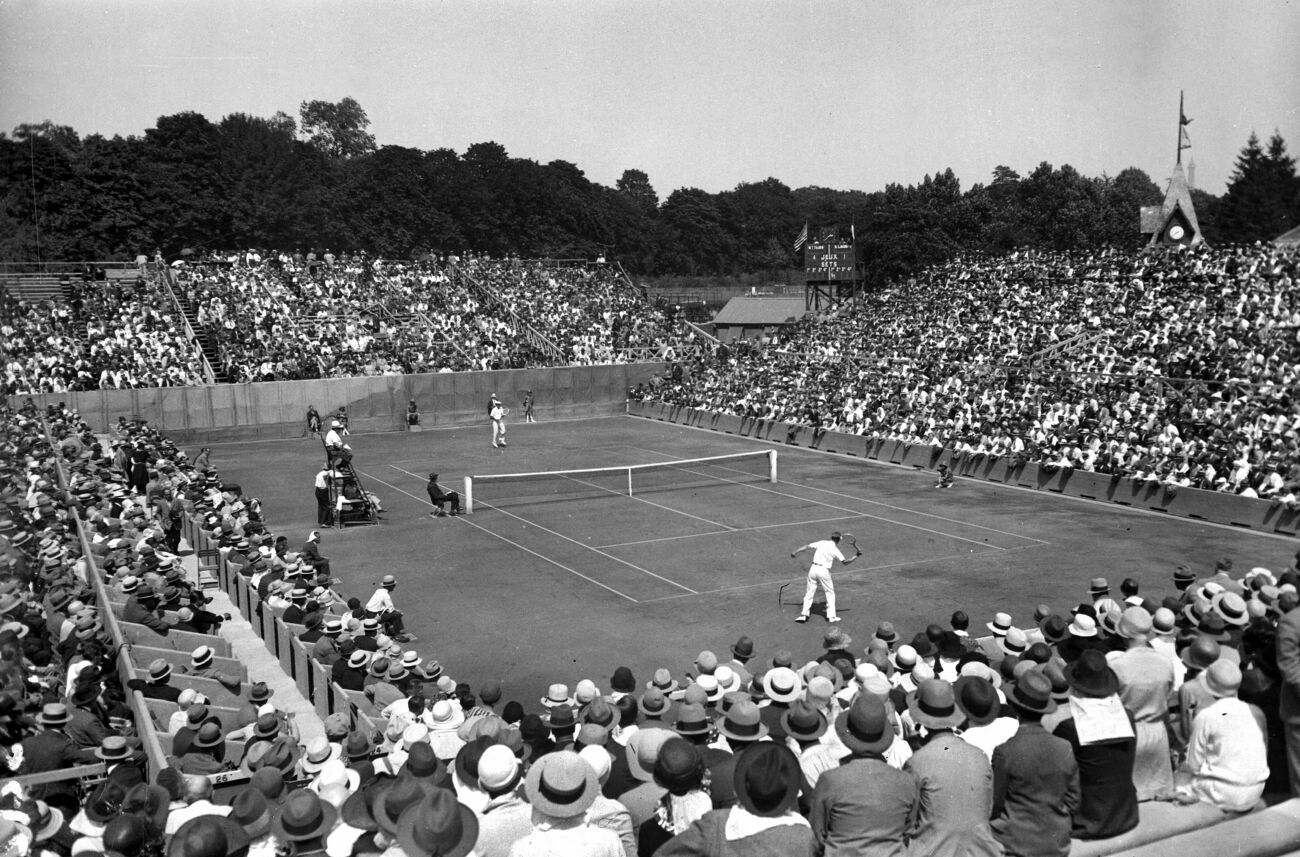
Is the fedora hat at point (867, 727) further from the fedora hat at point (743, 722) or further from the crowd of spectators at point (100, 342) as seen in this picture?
the crowd of spectators at point (100, 342)

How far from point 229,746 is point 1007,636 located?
7.19 m

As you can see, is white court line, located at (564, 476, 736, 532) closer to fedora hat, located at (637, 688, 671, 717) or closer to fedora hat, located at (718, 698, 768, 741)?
fedora hat, located at (637, 688, 671, 717)

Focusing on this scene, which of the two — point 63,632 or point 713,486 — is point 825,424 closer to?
point 713,486

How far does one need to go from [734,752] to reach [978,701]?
5.23 feet

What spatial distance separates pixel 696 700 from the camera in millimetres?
8273

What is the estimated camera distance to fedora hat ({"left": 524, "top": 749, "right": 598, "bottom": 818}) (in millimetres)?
4812

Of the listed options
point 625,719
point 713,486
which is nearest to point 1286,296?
point 713,486

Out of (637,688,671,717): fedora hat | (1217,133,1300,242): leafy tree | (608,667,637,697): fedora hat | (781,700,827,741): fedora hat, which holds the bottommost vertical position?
(608,667,637,697): fedora hat

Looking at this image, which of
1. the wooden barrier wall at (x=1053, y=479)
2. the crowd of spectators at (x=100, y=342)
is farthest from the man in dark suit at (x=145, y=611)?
the crowd of spectators at (x=100, y=342)

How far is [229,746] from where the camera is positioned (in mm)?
9430

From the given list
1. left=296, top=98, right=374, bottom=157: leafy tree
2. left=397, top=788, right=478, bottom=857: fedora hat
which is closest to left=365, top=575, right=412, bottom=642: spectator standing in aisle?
left=397, top=788, right=478, bottom=857: fedora hat

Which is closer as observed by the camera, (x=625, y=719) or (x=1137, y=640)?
(x=1137, y=640)

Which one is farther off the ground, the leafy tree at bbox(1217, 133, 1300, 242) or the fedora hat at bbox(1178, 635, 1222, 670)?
the leafy tree at bbox(1217, 133, 1300, 242)

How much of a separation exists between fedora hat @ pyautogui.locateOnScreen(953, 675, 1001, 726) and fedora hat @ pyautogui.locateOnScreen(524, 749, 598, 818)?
8.31 feet
